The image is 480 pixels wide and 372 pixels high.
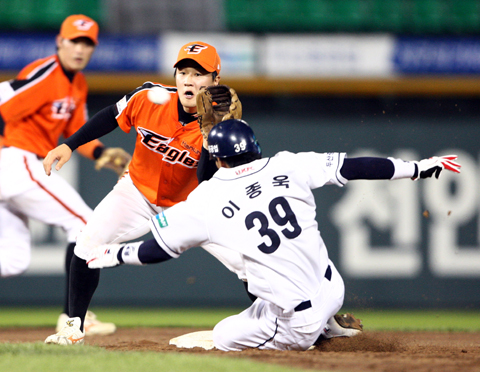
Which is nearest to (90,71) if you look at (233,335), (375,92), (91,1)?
(91,1)

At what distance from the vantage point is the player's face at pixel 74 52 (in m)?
4.68

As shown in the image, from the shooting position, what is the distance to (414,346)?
3783 millimetres

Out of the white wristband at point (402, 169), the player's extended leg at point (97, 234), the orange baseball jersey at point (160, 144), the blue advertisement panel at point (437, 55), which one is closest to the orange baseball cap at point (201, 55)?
the orange baseball jersey at point (160, 144)

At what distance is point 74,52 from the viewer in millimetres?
4672

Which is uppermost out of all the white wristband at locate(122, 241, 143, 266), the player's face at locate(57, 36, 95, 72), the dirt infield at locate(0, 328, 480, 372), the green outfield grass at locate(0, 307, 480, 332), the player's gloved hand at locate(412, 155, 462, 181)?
the player's face at locate(57, 36, 95, 72)

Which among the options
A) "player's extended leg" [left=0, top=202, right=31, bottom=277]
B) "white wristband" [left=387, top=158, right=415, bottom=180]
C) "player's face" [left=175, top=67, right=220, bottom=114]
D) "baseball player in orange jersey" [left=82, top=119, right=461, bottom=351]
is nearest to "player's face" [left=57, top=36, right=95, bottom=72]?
"player's extended leg" [left=0, top=202, right=31, bottom=277]

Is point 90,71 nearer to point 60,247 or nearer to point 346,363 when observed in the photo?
point 60,247

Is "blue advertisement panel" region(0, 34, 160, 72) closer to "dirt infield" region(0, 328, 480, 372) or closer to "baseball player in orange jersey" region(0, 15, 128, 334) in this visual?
"baseball player in orange jersey" region(0, 15, 128, 334)

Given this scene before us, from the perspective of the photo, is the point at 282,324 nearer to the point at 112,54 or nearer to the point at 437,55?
the point at 112,54

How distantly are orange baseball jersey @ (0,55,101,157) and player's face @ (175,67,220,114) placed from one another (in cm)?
145

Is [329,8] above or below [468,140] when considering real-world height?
above

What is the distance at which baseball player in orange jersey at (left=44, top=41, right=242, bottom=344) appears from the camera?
3541 mm

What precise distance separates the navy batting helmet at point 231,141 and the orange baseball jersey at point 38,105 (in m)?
1.91

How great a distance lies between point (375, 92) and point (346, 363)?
491 centimetres
